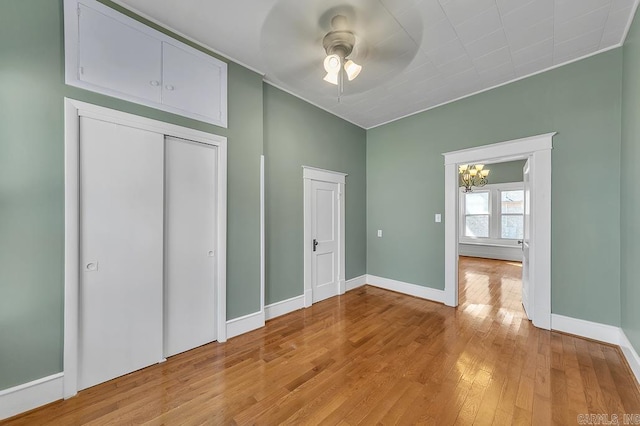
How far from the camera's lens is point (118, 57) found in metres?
2.07

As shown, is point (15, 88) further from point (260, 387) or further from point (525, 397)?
point (525, 397)

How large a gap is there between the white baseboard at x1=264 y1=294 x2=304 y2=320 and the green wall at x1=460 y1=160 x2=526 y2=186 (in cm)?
716

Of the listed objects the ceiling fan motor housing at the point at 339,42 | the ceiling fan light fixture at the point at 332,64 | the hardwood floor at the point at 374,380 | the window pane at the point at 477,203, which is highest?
the ceiling fan motor housing at the point at 339,42

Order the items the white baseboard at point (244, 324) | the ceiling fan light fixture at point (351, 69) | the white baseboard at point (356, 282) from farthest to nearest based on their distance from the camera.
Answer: the white baseboard at point (356, 282), the white baseboard at point (244, 324), the ceiling fan light fixture at point (351, 69)

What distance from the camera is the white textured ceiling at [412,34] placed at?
4.83 feet

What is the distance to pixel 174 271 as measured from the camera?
2453 mm

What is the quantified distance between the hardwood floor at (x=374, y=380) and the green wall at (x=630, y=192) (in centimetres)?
51

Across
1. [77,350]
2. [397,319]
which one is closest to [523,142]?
[397,319]

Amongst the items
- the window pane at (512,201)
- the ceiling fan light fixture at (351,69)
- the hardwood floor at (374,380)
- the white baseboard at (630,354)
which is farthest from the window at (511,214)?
the ceiling fan light fixture at (351,69)

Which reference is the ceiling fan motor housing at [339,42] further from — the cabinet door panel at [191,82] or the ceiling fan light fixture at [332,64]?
the cabinet door panel at [191,82]

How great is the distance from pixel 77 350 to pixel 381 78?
3194 millimetres

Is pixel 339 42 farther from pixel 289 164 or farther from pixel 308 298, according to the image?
pixel 308 298

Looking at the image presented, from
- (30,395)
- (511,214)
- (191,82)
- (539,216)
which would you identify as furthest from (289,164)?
(511,214)

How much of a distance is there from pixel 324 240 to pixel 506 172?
21.5 ft
